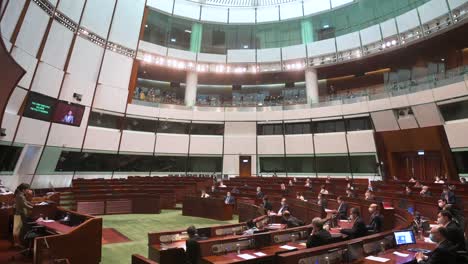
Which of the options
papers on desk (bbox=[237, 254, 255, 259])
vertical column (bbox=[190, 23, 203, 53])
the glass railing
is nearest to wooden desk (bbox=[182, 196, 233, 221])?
papers on desk (bbox=[237, 254, 255, 259])

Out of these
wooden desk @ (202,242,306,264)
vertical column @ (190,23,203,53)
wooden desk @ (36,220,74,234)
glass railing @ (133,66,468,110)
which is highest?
vertical column @ (190,23,203,53)

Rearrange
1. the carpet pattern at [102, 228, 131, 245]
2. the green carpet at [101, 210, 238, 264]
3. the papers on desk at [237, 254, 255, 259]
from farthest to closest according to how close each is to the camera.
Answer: the carpet pattern at [102, 228, 131, 245] → the green carpet at [101, 210, 238, 264] → the papers on desk at [237, 254, 255, 259]

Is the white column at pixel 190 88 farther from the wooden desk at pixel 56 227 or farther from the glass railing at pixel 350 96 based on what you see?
the wooden desk at pixel 56 227

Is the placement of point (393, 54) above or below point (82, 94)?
above

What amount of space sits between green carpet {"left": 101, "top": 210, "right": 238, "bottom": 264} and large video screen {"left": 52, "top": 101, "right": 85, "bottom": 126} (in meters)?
5.89

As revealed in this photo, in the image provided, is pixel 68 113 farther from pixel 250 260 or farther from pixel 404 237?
pixel 404 237

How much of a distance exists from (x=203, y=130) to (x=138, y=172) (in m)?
5.89

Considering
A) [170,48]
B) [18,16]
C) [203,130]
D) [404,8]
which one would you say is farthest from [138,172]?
[404,8]

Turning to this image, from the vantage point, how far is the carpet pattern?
719 centimetres

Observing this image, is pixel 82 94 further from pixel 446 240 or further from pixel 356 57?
pixel 356 57

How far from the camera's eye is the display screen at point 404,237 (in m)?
4.55

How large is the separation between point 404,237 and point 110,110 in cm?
1690

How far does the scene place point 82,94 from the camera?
1494 cm

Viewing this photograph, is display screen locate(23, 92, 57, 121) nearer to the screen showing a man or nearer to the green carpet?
the screen showing a man
